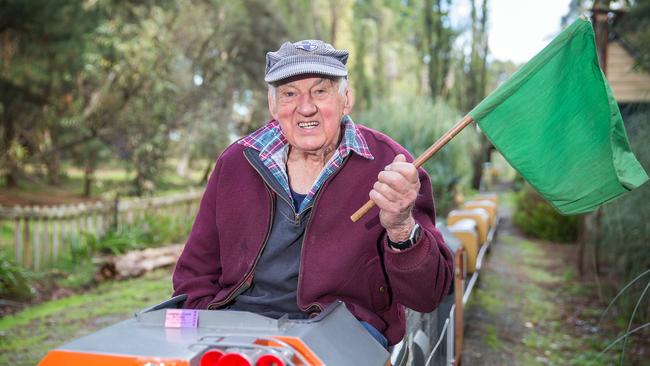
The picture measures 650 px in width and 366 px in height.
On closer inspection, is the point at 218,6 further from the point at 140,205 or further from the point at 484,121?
the point at 484,121

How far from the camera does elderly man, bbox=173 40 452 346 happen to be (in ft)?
7.76

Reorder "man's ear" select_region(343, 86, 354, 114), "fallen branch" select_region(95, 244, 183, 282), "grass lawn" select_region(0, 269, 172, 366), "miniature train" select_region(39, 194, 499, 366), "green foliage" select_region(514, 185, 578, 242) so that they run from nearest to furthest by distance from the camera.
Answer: "miniature train" select_region(39, 194, 499, 366) → "man's ear" select_region(343, 86, 354, 114) → "grass lawn" select_region(0, 269, 172, 366) → "fallen branch" select_region(95, 244, 183, 282) → "green foliage" select_region(514, 185, 578, 242)

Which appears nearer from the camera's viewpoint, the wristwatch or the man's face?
the wristwatch

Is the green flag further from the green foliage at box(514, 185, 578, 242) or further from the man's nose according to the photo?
the green foliage at box(514, 185, 578, 242)

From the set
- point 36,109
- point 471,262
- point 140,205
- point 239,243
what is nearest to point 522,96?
point 239,243

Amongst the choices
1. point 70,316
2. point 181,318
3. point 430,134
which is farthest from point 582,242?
point 181,318

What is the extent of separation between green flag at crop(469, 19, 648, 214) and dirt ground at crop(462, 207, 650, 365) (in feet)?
5.13

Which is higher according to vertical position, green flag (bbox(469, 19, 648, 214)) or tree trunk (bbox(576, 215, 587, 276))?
green flag (bbox(469, 19, 648, 214))

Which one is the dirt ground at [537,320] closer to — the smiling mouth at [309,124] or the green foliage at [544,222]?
the smiling mouth at [309,124]

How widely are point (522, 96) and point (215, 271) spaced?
1.48 meters

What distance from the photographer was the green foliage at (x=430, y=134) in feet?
39.5

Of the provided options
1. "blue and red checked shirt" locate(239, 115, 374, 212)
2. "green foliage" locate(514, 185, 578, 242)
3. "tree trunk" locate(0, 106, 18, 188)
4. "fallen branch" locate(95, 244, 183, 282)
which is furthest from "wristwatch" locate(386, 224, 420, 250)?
"tree trunk" locate(0, 106, 18, 188)

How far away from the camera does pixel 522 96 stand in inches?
90.1

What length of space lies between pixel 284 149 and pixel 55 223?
23.4 feet
